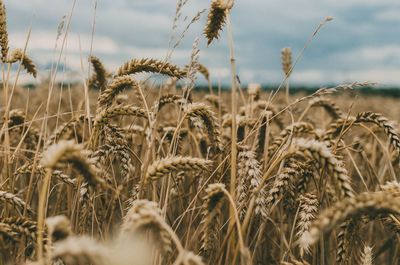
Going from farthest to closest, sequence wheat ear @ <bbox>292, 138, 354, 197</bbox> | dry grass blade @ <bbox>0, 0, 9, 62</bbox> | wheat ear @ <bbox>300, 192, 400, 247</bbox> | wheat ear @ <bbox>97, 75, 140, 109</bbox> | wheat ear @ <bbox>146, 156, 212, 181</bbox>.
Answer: dry grass blade @ <bbox>0, 0, 9, 62</bbox> → wheat ear @ <bbox>97, 75, 140, 109</bbox> → wheat ear @ <bbox>146, 156, 212, 181</bbox> → wheat ear @ <bbox>292, 138, 354, 197</bbox> → wheat ear @ <bbox>300, 192, 400, 247</bbox>

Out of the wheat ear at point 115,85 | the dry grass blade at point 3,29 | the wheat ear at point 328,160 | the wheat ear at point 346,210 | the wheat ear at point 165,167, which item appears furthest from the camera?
the dry grass blade at point 3,29

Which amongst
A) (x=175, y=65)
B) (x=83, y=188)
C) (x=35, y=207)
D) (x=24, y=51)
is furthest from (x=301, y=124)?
(x=35, y=207)

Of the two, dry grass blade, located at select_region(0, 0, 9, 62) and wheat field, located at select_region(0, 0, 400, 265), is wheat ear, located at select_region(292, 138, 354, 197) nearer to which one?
wheat field, located at select_region(0, 0, 400, 265)

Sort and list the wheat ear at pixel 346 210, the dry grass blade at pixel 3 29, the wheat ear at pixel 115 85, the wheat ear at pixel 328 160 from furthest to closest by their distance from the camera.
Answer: the dry grass blade at pixel 3 29, the wheat ear at pixel 115 85, the wheat ear at pixel 328 160, the wheat ear at pixel 346 210

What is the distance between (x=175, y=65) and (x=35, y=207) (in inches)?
64.1

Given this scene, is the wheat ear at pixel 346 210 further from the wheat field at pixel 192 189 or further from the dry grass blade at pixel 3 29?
the dry grass blade at pixel 3 29

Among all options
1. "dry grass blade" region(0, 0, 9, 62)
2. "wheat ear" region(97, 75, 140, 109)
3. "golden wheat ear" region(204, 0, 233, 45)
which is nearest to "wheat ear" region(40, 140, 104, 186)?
"wheat ear" region(97, 75, 140, 109)

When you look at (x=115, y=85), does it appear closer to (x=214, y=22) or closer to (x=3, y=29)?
(x=214, y=22)

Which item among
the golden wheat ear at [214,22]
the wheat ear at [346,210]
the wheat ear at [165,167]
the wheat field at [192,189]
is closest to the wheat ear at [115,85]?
the wheat field at [192,189]

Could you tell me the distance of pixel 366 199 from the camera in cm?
110

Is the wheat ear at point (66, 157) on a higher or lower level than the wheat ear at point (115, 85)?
lower

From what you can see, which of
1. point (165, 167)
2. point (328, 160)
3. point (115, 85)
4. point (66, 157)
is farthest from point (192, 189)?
point (66, 157)

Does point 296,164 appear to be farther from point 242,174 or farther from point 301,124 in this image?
point 301,124

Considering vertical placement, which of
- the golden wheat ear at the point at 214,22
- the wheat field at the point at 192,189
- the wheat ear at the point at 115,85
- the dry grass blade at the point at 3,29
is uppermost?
the golden wheat ear at the point at 214,22
